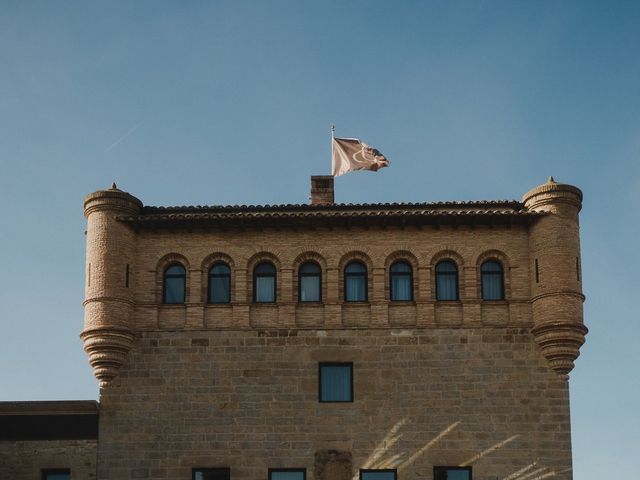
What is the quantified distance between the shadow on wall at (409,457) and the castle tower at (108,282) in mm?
8470

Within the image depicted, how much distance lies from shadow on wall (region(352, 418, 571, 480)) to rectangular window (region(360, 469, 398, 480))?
146 mm

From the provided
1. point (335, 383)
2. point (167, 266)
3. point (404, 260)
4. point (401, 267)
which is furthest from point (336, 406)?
point (167, 266)

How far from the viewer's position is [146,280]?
41.0 meters

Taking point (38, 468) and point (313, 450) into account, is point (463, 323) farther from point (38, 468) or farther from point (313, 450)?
point (38, 468)

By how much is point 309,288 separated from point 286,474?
237 inches

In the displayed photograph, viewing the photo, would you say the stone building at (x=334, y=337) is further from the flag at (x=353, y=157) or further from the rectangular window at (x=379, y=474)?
the flag at (x=353, y=157)

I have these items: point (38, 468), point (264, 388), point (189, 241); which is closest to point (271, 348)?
point (264, 388)

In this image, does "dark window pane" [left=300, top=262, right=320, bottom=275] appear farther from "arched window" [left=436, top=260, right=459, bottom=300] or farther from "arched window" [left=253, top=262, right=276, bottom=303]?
"arched window" [left=436, top=260, right=459, bottom=300]

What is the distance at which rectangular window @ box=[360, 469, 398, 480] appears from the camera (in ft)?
126

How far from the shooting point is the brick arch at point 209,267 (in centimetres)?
4084

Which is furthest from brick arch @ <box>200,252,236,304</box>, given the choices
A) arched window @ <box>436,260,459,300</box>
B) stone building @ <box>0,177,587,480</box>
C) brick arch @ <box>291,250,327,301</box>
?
arched window @ <box>436,260,459,300</box>

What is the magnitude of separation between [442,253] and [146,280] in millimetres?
9525

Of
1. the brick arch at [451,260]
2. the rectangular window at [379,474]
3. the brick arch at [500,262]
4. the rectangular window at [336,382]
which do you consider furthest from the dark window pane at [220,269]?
the brick arch at [500,262]

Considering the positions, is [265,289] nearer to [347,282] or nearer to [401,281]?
[347,282]
